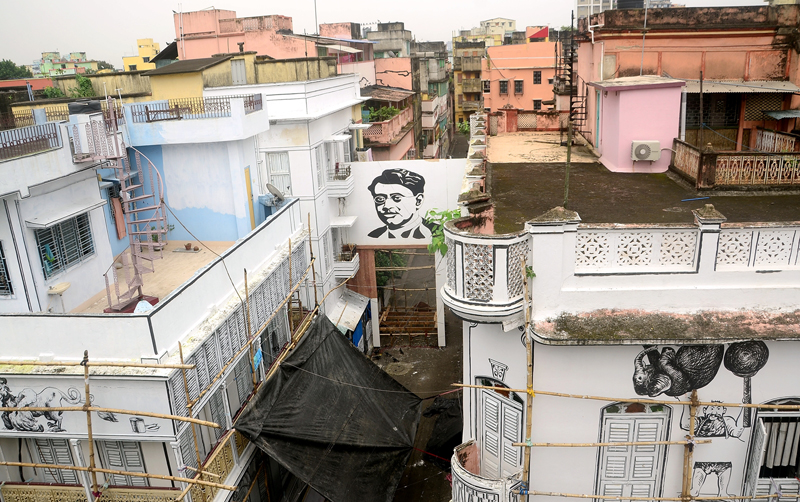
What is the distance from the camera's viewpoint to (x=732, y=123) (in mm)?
17203

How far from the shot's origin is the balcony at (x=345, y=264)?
2095 centimetres

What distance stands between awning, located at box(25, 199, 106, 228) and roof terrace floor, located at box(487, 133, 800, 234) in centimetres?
807

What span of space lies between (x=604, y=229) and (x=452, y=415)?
9107 mm

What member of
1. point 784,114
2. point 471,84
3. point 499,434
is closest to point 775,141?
point 784,114

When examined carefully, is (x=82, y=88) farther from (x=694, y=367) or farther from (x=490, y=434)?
(x=694, y=367)

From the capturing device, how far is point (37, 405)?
956 centimetres

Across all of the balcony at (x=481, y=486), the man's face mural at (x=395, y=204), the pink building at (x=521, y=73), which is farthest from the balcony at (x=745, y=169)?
the pink building at (x=521, y=73)

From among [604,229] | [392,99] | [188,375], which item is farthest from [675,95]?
[392,99]

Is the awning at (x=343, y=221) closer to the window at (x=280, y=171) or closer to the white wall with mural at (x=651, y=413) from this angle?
the window at (x=280, y=171)

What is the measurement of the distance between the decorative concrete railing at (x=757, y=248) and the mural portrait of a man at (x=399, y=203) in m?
13.4

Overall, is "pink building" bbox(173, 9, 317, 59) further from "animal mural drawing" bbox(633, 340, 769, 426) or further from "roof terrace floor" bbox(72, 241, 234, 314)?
"animal mural drawing" bbox(633, 340, 769, 426)

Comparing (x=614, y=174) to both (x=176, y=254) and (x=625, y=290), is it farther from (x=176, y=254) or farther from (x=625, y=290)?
(x=176, y=254)

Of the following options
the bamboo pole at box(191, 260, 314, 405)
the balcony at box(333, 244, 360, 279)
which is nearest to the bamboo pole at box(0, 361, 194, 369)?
the bamboo pole at box(191, 260, 314, 405)

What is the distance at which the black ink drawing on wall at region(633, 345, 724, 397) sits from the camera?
8.33 meters
